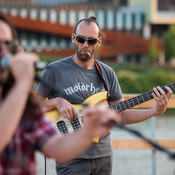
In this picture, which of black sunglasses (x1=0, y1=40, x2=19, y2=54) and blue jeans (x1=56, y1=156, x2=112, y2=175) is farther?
blue jeans (x1=56, y1=156, x2=112, y2=175)

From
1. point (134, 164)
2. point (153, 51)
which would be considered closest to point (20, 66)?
point (134, 164)

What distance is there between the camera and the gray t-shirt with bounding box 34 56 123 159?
312 cm

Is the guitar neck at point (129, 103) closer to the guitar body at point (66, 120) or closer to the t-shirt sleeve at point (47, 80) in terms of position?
the guitar body at point (66, 120)

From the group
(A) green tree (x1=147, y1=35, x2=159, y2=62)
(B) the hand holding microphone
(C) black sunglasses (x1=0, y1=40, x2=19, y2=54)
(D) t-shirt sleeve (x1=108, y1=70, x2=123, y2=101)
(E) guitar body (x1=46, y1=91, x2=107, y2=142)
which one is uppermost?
(C) black sunglasses (x1=0, y1=40, x2=19, y2=54)

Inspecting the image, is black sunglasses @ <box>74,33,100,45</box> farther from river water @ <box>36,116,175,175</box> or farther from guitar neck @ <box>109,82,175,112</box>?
river water @ <box>36,116,175,175</box>

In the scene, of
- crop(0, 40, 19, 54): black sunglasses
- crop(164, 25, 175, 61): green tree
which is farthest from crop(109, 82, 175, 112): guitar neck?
crop(164, 25, 175, 61): green tree

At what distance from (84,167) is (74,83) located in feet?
2.08

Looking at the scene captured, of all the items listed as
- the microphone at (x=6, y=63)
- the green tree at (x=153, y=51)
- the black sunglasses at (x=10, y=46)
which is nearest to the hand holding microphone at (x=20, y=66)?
the microphone at (x=6, y=63)

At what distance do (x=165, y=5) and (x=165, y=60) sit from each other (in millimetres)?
6928

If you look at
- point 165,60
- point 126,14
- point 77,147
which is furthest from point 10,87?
point 126,14

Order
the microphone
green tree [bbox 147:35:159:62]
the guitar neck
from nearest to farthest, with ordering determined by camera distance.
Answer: the microphone → the guitar neck → green tree [bbox 147:35:159:62]

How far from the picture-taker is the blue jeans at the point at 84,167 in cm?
301

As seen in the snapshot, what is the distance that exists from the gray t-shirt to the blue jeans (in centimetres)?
6

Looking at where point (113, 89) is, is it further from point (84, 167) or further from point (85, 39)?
point (84, 167)
